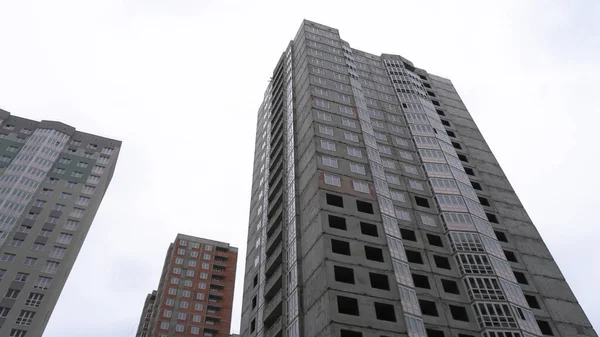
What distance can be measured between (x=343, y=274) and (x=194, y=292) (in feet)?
200

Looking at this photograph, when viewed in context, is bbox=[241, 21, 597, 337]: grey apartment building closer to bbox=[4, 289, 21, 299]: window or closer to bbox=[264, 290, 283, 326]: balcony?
bbox=[264, 290, 283, 326]: balcony

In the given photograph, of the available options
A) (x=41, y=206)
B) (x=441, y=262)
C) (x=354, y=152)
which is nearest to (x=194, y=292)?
(x=41, y=206)

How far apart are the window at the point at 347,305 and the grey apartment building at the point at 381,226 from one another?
0.15 metres

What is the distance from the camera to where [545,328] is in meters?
43.0

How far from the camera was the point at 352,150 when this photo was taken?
5281cm

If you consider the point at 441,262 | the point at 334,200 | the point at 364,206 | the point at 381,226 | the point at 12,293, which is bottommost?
the point at 441,262

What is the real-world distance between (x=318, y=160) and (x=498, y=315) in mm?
22540

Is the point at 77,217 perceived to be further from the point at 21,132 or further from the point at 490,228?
the point at 490,228

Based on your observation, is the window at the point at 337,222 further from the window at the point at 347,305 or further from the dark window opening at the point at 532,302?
the dark window opening at the point at 532,302

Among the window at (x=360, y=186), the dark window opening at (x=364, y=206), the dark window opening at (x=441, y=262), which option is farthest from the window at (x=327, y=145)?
the dark window opening at (x=441, y=262)

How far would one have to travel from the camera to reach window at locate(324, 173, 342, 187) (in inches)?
1861

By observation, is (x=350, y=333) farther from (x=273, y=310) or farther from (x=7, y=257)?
(x=7, y=257)

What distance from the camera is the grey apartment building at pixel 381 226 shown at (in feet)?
128

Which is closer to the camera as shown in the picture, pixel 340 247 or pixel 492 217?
pixel 340 247
